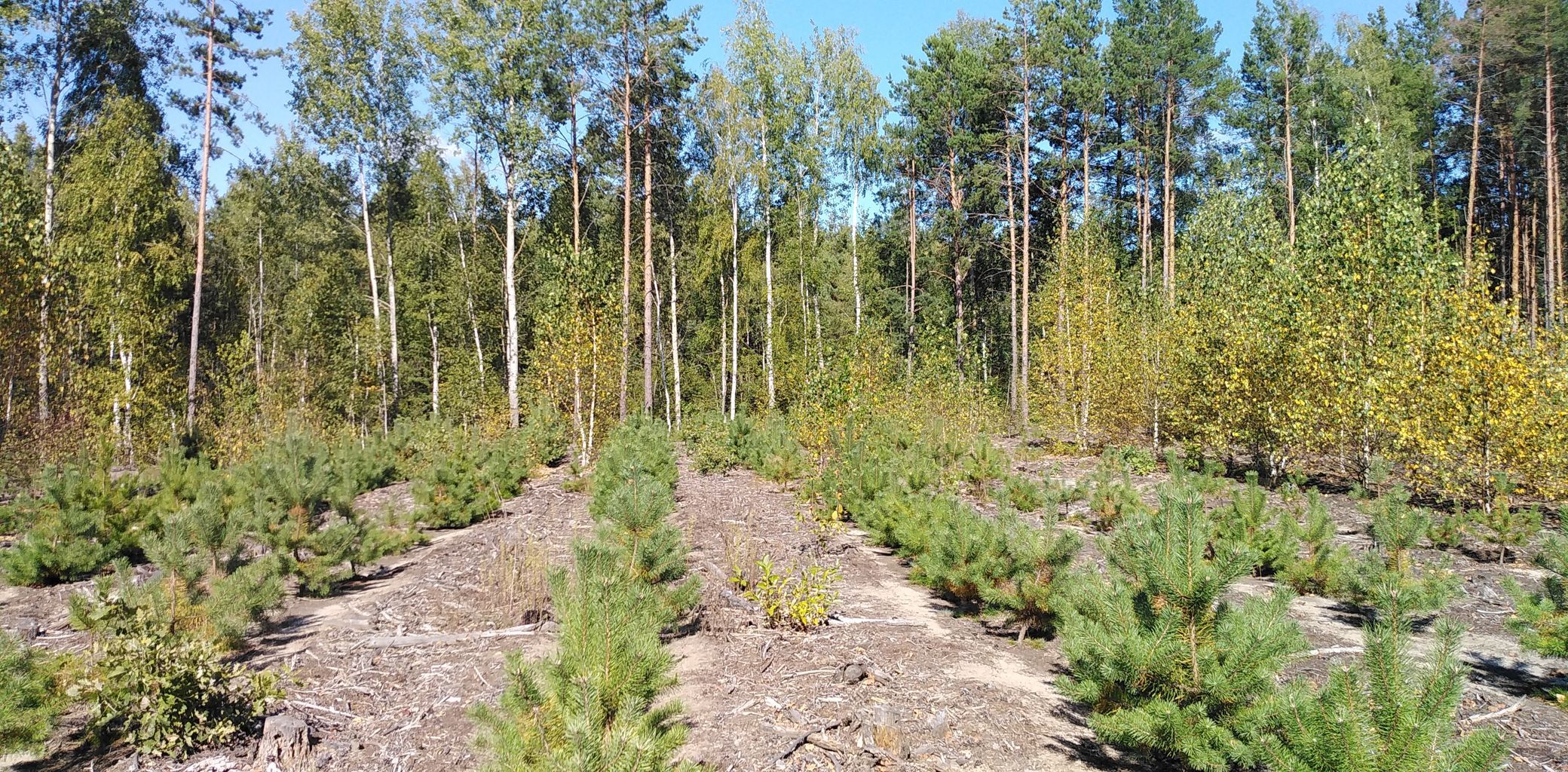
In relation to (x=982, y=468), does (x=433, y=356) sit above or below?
above

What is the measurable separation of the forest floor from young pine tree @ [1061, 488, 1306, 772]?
62cm

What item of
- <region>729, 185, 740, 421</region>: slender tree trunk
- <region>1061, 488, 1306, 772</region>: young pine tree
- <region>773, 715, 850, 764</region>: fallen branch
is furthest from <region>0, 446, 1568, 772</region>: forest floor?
<region>729, 185, 740, 421</region>: slender tree trunk

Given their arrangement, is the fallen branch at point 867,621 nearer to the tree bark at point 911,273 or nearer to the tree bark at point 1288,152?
the tree bark at point 911,273

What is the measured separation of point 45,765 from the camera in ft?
13.6

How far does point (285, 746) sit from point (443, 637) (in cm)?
186

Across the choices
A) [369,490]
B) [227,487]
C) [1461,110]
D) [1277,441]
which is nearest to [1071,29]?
[1461,110]

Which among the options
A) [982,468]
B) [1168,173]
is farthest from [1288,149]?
[982,468]

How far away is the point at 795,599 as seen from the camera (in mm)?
5957

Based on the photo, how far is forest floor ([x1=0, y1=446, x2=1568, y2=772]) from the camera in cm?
409

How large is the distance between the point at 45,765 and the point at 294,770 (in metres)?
1.33

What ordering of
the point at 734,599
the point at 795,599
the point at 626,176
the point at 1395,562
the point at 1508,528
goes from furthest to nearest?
the point at 626,176, the point at 1508,528, the point at 1395,562, the point at 734,599, the point at 795,599

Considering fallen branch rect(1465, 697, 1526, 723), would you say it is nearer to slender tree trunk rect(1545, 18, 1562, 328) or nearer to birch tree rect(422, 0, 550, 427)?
birch tree rect(422, 0, 550, 427)

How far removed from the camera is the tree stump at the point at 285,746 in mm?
4043

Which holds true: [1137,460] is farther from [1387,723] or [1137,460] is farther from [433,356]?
[433,356]
